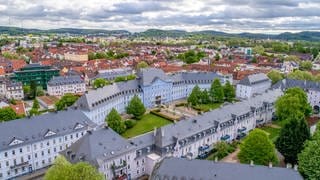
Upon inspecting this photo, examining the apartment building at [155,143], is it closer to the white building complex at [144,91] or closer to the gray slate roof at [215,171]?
the gray slate roof at [215,171]

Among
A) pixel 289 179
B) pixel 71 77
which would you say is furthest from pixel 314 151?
pixel 71 77

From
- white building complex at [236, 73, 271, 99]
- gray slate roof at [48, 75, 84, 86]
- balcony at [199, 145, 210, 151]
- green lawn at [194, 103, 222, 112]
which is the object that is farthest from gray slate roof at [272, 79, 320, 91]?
gray slate roof at [48, 75, 84, 86]

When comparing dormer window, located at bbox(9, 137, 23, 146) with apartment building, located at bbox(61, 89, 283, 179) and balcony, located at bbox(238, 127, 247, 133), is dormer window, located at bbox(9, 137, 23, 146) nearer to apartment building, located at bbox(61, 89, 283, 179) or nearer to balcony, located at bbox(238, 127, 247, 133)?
apartment building, located at bbox(61, 89, 283, 179)

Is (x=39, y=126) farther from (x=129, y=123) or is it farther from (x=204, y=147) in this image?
(x=204, y=147)

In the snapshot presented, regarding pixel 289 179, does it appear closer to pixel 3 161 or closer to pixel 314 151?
pixel 314 151

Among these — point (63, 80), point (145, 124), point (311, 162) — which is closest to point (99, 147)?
point (145, 124)

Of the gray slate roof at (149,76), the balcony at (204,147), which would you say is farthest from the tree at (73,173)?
the gray slate roof at (149,76)
